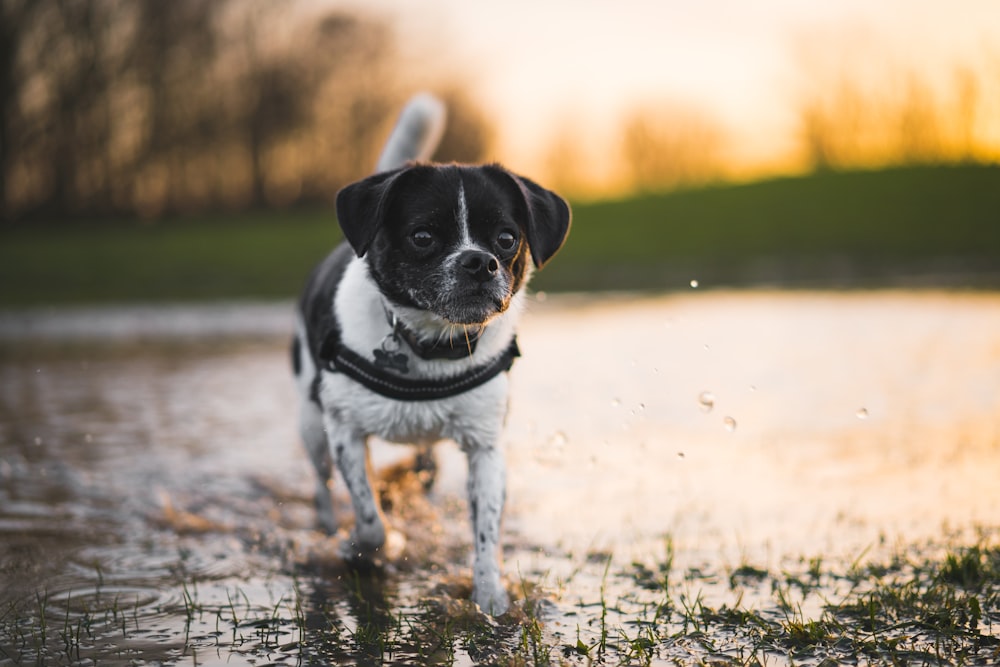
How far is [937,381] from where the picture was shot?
8.24 metres

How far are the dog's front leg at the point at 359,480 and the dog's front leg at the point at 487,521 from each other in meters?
0.42

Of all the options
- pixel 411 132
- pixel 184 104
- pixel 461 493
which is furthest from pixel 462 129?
pixel 461 493

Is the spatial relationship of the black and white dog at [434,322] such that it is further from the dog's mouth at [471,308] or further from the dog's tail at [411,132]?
the dog's tail at [411,132]

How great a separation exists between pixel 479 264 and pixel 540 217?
495 millimetres

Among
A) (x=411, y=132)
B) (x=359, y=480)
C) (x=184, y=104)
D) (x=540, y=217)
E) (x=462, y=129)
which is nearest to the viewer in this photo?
(x=540, y=217)

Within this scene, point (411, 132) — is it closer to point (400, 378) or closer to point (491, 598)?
point (400, 378)

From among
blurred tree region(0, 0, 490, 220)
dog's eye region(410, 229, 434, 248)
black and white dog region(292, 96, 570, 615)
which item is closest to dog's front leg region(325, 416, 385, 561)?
black and white dog region(292, 96, 570, 615)

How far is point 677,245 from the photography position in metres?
27.4

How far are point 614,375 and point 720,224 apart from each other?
21.8m

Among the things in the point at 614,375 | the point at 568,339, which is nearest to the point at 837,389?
the point at 614,375

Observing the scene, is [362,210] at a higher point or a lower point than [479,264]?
higher

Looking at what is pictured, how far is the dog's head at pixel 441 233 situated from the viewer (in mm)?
3566

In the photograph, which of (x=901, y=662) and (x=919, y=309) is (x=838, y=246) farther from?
(x=901, y=662)

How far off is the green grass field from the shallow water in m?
11.0
